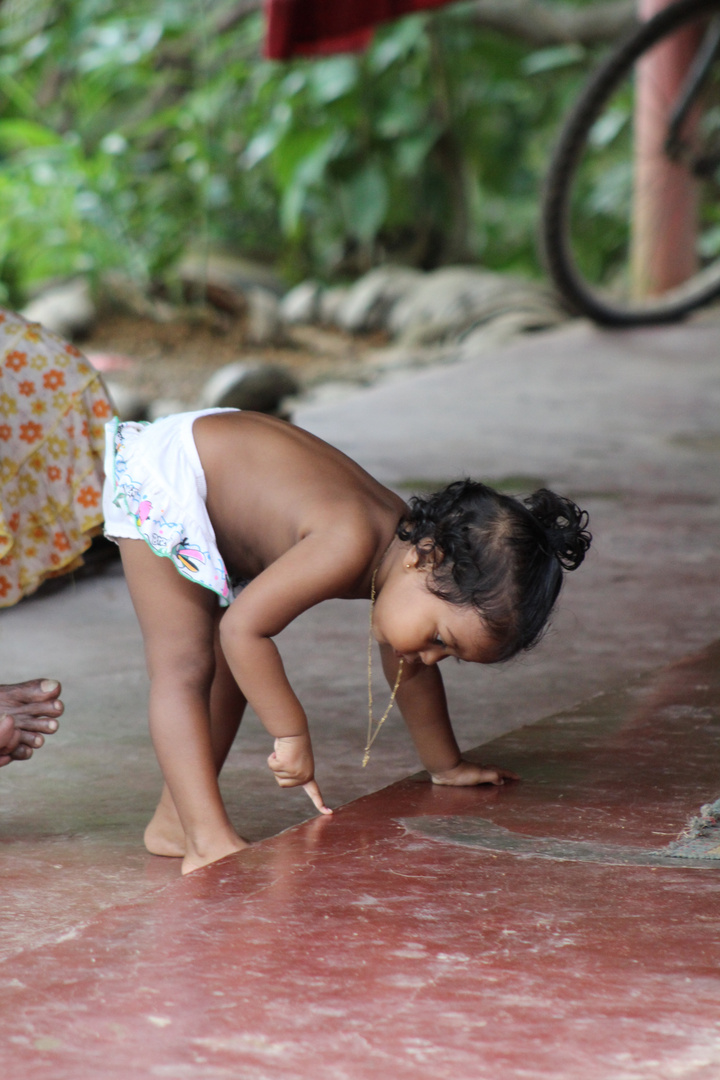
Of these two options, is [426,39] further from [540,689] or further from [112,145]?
[540,689]

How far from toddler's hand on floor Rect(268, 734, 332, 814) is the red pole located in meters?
3.79

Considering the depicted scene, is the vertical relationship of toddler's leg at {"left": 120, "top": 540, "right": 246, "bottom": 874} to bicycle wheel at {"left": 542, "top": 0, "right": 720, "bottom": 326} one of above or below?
below

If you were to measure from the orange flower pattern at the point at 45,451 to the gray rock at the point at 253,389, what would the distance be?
2215 mm

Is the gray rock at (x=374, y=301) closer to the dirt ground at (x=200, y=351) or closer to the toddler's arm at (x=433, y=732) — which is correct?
the dirt ground at (x=200, y=351)

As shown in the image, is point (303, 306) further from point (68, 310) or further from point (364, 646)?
point (364, 646)

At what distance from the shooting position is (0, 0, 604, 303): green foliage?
20.8 ft

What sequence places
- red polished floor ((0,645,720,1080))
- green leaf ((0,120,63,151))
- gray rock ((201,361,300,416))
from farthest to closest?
green leaf ((0,120,63,151)) → gray rock ((201,361,300,416)) → red polished floor ((0,645,720,1080))

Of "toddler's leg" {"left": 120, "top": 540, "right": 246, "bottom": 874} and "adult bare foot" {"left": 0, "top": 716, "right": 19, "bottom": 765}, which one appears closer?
"toddler's leg" {"left": 120, "top": 540, "right": 246, "bottom": 874}

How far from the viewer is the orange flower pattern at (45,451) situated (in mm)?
1894

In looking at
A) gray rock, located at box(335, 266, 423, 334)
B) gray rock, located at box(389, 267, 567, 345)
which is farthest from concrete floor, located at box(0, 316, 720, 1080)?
gray rock, located at box(335, 266, 423, 334)

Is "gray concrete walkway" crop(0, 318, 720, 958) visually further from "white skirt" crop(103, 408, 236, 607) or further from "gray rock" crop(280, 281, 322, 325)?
"gray rock" crop(280, 281, 322, 325)

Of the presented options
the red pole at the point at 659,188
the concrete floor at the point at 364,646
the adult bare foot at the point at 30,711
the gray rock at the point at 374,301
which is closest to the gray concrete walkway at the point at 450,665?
the concrete floor at the point at 364,646

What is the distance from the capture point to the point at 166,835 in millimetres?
1730

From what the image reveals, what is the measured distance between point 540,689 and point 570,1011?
4.14 ft
